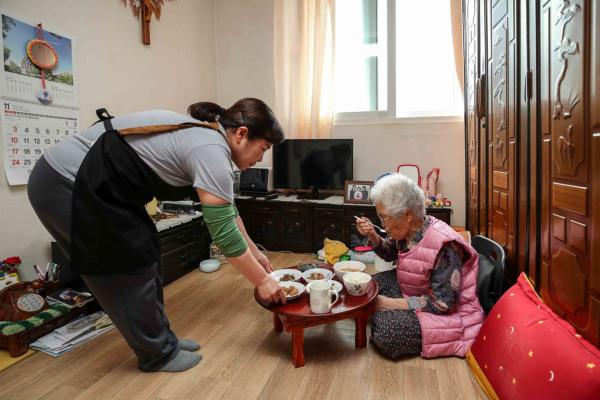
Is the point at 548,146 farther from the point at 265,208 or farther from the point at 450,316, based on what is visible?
the point at 265,208

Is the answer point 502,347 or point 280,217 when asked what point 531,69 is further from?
point 280,217

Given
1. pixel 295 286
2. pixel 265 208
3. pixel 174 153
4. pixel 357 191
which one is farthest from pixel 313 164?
pixel 174 153

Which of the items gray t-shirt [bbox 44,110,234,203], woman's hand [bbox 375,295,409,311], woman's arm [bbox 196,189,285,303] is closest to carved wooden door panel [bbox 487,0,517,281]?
→ woman's hand [bbox 375,295,409,311]

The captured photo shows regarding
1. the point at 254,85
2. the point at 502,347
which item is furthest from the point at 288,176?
the point at 502,347

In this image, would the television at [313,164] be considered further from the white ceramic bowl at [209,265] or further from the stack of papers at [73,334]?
the stack of papers at [73,334]

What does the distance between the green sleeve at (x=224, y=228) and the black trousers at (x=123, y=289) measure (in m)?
0.46

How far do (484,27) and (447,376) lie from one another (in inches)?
73.7

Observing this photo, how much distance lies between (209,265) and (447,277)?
6.70 feet

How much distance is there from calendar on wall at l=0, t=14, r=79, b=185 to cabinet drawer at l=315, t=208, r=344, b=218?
2061 mm

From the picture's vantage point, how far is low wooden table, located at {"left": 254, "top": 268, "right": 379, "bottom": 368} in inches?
63.0

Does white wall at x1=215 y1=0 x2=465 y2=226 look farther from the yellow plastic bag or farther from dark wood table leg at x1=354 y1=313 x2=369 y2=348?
dark wood table leg at x1=354 y1=313 x2=369 y2=348

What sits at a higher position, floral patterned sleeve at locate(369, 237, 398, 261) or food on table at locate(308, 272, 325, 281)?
floral patterned sleeve at locate(369, 237, 398, 261)

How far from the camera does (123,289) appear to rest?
154 cm

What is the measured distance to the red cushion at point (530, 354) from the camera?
1002 millimetres
